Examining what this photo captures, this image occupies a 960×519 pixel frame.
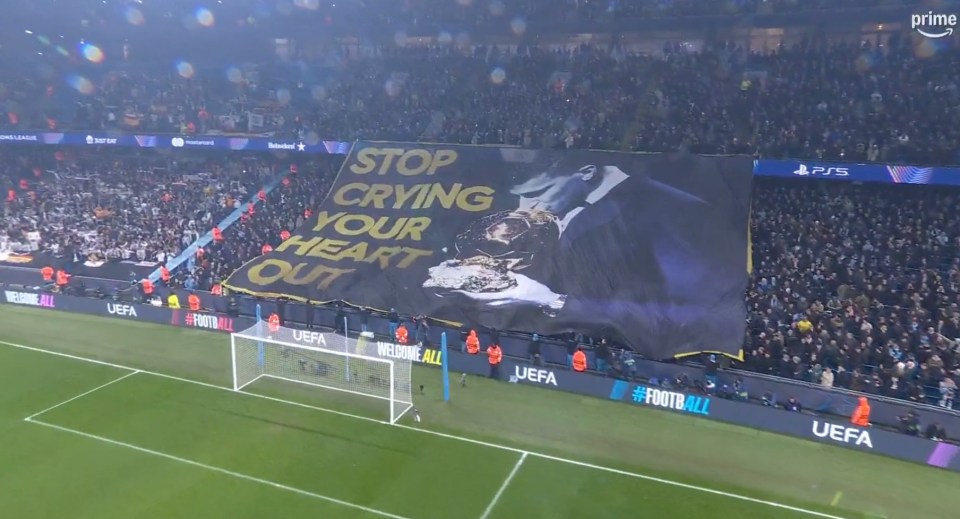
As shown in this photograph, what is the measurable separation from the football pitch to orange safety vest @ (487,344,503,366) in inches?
28.5

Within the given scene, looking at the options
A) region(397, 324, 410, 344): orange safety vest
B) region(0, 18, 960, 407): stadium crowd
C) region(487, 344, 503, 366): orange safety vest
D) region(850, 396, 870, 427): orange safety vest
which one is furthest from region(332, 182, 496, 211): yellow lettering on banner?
region(850, 396, 870, 427): orange safety vest

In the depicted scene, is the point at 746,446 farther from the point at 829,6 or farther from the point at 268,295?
the point at 829,6

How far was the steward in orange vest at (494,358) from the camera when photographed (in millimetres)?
19453

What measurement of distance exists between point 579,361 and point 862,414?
7.11 metres

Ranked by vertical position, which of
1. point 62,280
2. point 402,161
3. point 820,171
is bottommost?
point 62,280

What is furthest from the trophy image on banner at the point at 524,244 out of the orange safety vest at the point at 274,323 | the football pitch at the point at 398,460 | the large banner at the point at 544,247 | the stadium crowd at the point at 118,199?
the stadium crowd at the point at 118,199

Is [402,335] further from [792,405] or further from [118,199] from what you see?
[118,199]

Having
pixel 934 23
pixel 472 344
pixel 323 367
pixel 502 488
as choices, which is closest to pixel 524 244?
pixel 472 344

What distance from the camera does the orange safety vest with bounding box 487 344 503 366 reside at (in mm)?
19453

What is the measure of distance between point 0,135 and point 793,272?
42702 mm

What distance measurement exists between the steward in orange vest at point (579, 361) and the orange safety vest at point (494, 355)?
2186mm

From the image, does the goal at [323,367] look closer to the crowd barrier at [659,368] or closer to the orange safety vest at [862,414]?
the crowd barrier at [659,368]

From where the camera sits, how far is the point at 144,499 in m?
13.2

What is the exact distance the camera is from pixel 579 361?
19.0m
